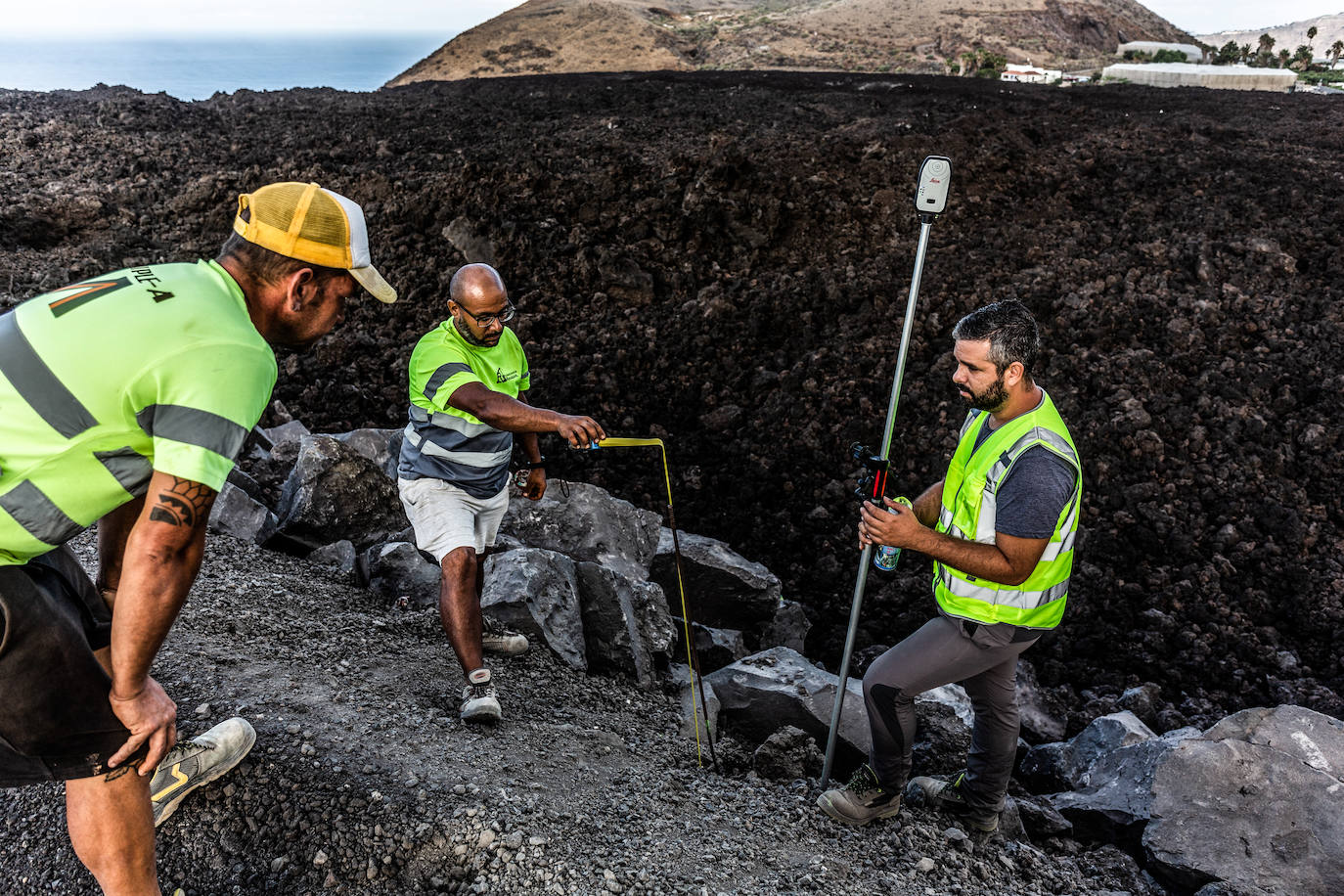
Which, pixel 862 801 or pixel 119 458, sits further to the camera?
pixel 862 801

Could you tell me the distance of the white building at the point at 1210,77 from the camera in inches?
1192

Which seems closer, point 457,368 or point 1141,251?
point 457,368

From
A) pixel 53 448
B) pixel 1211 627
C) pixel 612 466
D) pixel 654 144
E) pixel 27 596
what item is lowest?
pixel 1211 627

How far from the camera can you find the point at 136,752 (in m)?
2.17

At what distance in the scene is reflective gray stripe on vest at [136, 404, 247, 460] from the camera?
195 cm

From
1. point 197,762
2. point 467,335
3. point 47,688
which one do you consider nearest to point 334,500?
point 467,335

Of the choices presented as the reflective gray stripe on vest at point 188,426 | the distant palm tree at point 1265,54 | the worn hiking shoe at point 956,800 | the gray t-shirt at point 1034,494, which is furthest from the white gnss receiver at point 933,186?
the distant palm tree at point 1265,54

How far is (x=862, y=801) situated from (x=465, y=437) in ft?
7.34

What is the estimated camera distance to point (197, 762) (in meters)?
2.96

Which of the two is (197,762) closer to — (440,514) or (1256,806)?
(440,514)

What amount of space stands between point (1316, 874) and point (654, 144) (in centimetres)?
1144

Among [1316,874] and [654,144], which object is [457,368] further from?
[654,144]

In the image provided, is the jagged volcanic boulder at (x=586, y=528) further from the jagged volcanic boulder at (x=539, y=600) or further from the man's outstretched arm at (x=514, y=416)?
the man's outstretched arm at (x=514, y=416)

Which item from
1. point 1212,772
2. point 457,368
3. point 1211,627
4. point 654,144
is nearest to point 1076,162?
point 654,144
